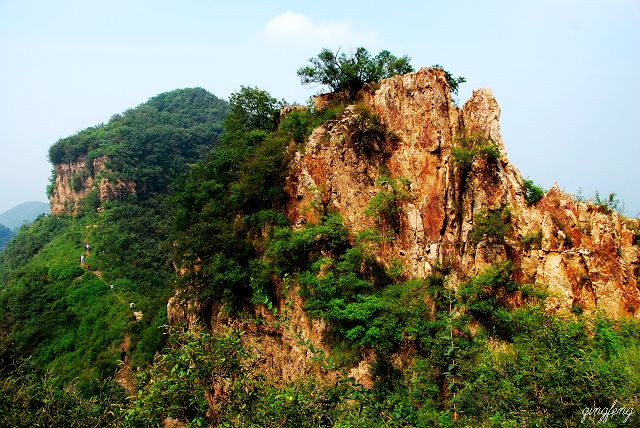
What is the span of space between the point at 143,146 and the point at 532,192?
63289 millimetres

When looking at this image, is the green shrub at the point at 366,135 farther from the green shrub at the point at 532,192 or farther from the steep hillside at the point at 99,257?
the steep hillside at the point at 99,257

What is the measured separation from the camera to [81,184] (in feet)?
199

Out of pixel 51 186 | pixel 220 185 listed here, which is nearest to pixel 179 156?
pixel 51 186

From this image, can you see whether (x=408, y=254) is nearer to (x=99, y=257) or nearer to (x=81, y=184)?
(x=99, y=257)

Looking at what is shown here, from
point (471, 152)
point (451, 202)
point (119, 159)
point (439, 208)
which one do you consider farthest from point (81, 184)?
point (471, 152)

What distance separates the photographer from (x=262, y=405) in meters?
8.20

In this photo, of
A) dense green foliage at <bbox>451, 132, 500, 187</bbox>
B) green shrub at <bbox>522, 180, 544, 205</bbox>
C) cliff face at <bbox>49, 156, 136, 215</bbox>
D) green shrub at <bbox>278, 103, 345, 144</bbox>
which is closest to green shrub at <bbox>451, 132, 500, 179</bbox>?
dense green foliage at <bbox>451, 132, 500, 187</bbox>

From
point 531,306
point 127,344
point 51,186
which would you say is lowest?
point 127,344

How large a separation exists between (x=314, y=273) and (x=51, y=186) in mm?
65880

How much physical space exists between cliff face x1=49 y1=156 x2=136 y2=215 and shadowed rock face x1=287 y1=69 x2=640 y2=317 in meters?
44.6

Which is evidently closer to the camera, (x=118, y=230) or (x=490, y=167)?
(x=490, y=167)

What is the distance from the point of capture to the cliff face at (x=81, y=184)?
56.5 m

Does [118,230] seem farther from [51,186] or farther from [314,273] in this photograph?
[314,273]

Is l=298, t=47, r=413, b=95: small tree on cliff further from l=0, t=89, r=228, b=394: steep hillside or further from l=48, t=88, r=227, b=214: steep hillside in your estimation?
l=48, t=88, r=227, b=214: steep hillside
